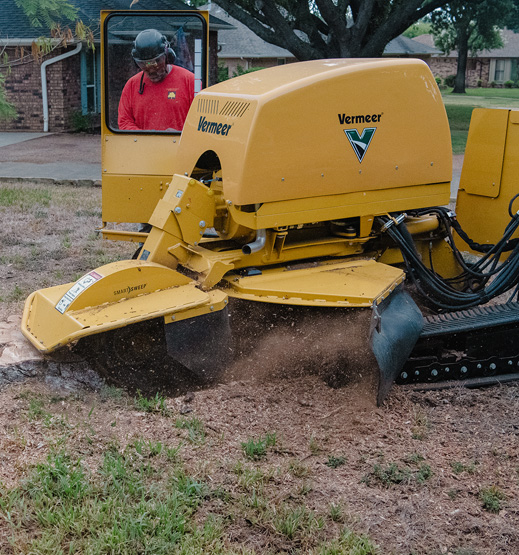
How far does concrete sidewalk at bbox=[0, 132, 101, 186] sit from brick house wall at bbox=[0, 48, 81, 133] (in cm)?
49

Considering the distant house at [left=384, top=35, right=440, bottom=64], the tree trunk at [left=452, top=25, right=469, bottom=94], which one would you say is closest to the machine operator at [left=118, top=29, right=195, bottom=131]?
the distant house at [left=384, top=35, right=440, bottom=64]

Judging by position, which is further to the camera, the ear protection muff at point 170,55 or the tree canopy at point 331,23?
the tree canopy at point 331,23

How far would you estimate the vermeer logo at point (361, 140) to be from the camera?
4.38 metres

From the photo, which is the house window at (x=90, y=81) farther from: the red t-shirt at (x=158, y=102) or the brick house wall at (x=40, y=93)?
the red t-shirt at (x=158, y=102)

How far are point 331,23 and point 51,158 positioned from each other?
7684mm

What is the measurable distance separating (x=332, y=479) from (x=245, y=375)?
3.61 feet

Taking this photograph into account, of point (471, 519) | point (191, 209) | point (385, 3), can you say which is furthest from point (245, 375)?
point (385, 3)

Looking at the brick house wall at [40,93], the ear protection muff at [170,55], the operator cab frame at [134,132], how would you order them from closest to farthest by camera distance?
the operator cab frame at [134,132] < the ear protection muff at [170,55] < the brick house wall at [40,93]

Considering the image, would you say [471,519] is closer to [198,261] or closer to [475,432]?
[475,432]

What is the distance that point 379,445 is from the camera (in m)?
3.76

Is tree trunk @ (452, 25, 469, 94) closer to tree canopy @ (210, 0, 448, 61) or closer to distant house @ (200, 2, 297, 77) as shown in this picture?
distant house @ (200, 2, 297, 77)

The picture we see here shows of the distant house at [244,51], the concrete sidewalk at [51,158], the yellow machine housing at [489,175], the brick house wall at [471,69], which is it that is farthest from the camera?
the brick house wall at [471,69]

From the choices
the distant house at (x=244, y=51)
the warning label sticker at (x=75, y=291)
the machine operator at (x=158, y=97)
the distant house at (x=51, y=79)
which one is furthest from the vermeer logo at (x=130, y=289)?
the distant house at (x=244, y=51)

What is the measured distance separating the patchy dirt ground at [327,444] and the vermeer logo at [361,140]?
135 cm
